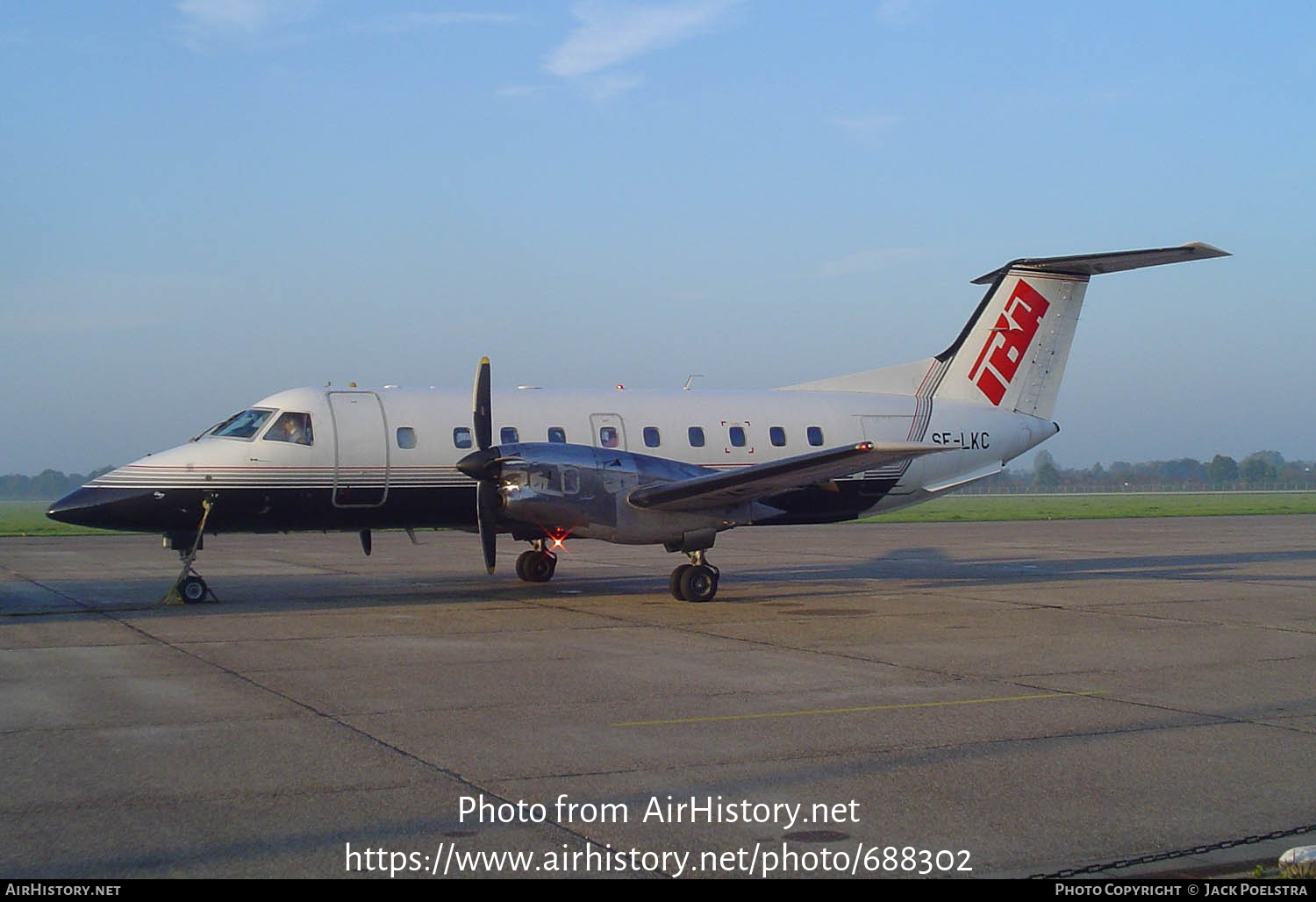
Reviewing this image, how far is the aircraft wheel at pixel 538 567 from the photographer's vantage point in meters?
19.6

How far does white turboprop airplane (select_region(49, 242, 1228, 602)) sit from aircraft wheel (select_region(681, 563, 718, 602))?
0.03 m

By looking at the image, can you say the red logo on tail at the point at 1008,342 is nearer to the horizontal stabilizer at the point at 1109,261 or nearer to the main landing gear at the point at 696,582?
the horizontal stabilizer at the point at 1109,261

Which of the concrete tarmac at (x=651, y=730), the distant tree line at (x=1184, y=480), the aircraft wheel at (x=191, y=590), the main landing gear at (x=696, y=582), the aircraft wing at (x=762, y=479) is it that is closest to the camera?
the concrete tarmac at (x=651, y=730)

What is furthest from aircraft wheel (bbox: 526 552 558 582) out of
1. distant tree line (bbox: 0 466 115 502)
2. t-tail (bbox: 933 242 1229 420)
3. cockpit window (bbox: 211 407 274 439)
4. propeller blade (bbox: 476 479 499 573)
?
distant tree line (bbox: 0 466 115 502)

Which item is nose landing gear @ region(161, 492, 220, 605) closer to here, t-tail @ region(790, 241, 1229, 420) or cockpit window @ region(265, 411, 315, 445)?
cockpit window @ region(265, 411, 315, 445)

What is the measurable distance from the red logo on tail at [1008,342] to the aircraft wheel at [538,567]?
7.95 m

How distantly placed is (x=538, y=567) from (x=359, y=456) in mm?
3980

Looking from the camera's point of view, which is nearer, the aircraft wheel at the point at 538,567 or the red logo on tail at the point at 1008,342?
the aircraft wheel at the point at 538,567

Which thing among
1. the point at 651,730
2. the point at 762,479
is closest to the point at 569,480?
the point at 762,479

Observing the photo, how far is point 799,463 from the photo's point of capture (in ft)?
49.3

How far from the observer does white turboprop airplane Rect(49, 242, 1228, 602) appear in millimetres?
15867

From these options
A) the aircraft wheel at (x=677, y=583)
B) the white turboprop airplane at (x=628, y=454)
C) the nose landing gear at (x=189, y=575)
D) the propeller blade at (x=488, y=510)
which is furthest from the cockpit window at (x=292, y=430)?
the aircraft wheel at (x=677, y=583)

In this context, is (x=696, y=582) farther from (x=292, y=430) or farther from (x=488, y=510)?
(x=292, y=430)

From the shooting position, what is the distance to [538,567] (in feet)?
64.5
